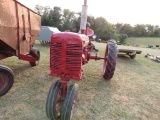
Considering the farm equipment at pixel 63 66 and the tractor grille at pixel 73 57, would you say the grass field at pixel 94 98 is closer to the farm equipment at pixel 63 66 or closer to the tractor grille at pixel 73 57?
the farm equipment at pixel 63 66

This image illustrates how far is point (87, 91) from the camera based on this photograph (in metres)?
3.71

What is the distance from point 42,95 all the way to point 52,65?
103 cm

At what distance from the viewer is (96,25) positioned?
37.8m

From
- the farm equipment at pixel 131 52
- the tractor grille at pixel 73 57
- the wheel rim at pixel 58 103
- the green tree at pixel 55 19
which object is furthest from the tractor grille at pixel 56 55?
the green tree at pixel 55 19

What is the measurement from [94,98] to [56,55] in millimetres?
1386

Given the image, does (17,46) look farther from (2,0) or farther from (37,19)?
(37,19)

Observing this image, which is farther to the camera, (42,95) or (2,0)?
(42,95)

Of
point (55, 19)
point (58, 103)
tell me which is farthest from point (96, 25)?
→ point (58, 103)

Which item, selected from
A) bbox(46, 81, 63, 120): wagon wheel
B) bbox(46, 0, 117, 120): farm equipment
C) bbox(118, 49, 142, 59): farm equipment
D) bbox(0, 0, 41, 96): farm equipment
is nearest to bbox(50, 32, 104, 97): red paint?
bbox(46, 0, 117, 120): farm equipment

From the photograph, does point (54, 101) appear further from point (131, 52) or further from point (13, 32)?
point (131, 52)

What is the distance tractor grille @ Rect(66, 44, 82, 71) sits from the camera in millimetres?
2484

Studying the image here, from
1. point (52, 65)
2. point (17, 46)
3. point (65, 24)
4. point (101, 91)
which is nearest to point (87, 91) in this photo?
point (101, 91)

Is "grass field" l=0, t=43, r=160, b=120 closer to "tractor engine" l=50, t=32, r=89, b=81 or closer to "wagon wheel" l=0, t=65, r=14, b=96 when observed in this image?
"wagon wheel" l=0, t=65, r=14, b=96

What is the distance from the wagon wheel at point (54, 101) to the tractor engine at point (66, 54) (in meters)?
0.20
